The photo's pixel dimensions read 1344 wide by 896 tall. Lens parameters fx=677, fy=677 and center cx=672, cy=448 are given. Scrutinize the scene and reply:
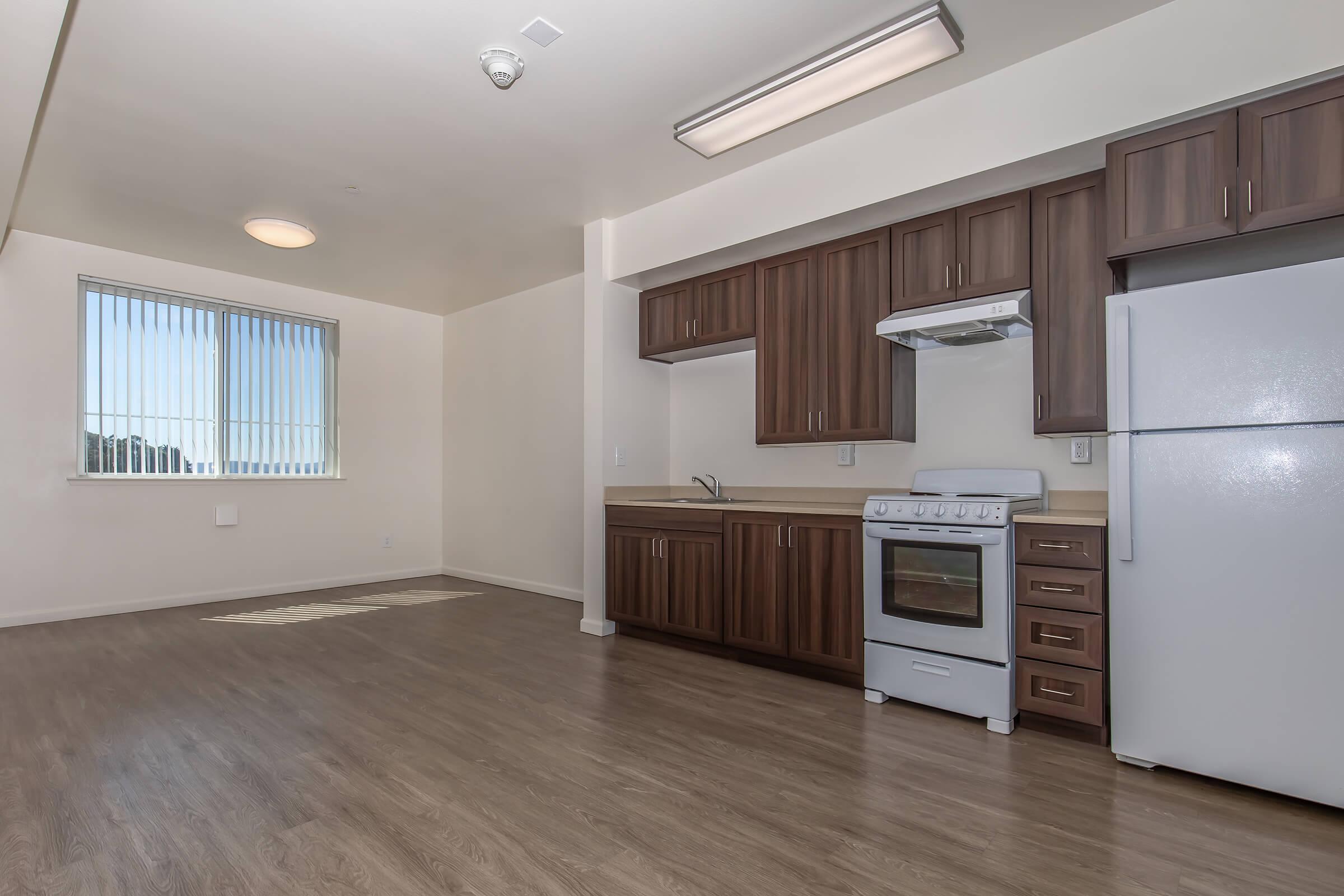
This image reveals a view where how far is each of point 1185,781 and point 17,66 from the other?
4900 mm

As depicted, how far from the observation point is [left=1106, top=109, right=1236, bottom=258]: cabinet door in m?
2.44

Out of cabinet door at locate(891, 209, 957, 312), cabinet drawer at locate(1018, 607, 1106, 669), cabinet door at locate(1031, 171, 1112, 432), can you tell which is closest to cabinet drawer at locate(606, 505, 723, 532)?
cabinet door at locate(891, 209, 957, 312)

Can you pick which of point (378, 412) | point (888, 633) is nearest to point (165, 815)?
point (888, 633)

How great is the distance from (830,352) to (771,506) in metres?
0.94

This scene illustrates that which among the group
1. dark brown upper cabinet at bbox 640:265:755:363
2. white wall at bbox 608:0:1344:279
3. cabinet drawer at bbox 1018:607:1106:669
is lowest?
cabinet drawer at bbox 1018:607:1106:669

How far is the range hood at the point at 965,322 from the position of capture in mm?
3018

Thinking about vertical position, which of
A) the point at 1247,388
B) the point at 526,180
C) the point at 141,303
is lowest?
the point at 1247,388

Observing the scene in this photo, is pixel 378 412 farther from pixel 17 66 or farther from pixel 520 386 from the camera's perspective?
pixel 17 66

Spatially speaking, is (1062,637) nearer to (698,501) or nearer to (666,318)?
(698,501)

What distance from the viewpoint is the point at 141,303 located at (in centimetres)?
542

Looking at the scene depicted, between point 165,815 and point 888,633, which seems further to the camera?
point 888,633

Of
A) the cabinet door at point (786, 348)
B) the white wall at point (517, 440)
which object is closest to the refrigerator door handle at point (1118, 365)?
the cabinet door at point (786, 348)

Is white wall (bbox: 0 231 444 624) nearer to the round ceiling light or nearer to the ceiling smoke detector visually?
the round ceiling light

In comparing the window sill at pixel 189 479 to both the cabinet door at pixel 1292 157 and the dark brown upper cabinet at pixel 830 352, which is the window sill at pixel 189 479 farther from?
the cabinet door at pixel 1292 157
